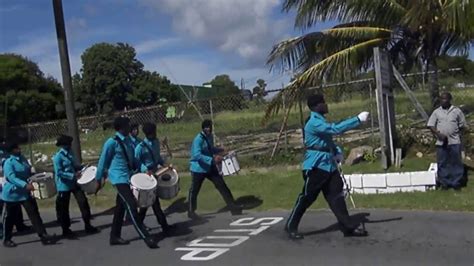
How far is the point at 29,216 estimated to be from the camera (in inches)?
394

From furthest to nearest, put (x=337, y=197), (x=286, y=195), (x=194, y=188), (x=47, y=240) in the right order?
(x=286, y=195)
(x=194, y=188)
(x=47, y=240)
(x=337, y=197)

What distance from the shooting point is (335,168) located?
8742 mm

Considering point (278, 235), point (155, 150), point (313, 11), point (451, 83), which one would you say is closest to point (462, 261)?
point (278, 235)

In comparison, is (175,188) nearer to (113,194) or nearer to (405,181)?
(405,181)

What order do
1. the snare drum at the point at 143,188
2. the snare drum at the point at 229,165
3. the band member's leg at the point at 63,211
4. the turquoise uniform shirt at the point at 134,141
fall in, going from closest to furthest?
1. the snare drum at the point at 143,188
2. the turquoise uniform shirt at the point at 134,141
3. the band member's leg at the point at 63,211
4. the snare drum at the point at 229,165

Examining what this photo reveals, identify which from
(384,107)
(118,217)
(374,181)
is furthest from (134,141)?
(384,107)

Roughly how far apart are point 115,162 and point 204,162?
2.13m

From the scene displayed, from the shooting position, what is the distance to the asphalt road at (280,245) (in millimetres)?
7822

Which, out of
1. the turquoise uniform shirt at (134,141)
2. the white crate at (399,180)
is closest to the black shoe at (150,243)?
the turquoise uniform shirt at (134,141)

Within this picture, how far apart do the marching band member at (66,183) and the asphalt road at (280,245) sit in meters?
0.37

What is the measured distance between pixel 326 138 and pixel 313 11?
8507 millimetres

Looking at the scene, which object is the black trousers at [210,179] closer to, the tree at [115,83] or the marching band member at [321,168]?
the marching band member at [321,168]

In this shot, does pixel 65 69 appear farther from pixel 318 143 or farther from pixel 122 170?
pixel 318 143

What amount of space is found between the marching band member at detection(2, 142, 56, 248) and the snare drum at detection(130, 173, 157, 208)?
158cm
